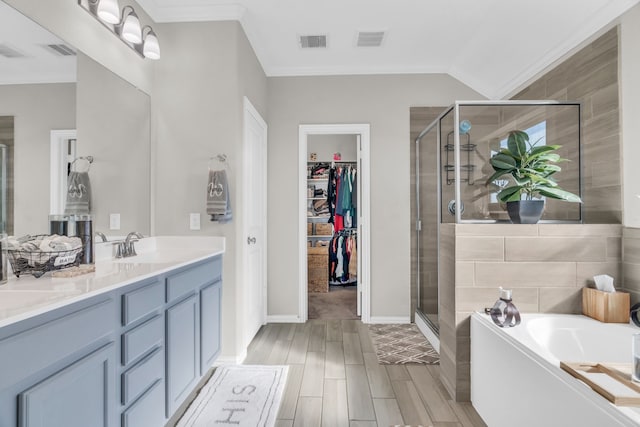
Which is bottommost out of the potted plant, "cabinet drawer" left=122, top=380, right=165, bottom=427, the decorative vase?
"cabinet drawer" left=122, top=380, right=165, bottom=427

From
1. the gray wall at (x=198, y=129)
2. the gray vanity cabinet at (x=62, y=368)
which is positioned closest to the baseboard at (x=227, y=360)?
the gray wall at (x=198, y=129)

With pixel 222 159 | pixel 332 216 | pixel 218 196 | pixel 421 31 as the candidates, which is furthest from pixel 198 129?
pixel 332 216

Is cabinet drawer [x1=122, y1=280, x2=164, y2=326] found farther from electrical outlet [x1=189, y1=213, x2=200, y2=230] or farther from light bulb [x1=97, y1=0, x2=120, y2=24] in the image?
light bulb [x1=97, y1=0, x2=120, y2=24]

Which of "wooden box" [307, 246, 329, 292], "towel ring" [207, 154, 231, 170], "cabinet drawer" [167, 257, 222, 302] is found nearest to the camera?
"cabinet drawer" [167, 257, 222, 302]

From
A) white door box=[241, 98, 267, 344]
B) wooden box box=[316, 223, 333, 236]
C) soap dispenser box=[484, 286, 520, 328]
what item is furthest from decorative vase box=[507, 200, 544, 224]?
wooden box box=[316, 223, 333, 236]

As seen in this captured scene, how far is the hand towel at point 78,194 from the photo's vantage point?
5.69 feet

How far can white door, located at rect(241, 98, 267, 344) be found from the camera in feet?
9.43

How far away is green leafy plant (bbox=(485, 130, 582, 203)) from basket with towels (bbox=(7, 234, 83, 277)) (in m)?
2.40

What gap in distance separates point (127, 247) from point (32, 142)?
0.84m

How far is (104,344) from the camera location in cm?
127

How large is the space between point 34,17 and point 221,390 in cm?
229

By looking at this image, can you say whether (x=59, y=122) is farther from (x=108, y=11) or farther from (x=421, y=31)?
(x=421, y=31)

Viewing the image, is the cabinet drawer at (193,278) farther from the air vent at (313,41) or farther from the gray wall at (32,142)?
the air vent at (313,41)

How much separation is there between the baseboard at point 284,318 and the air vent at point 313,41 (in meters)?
2.73
